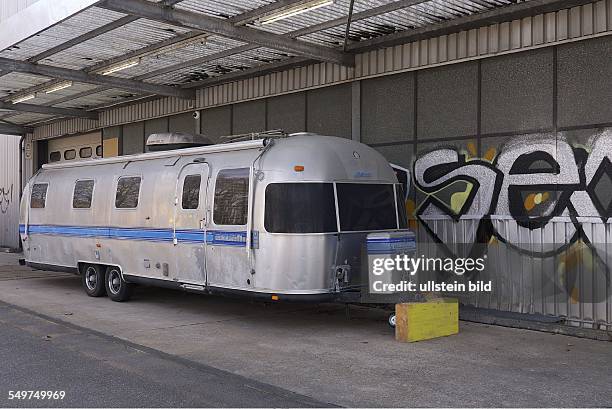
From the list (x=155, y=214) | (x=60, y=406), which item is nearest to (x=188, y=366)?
(x=60, y=406)

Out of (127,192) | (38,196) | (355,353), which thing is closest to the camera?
(355,353)

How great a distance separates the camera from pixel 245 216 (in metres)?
9.56

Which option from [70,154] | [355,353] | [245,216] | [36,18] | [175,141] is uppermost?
[36,18]

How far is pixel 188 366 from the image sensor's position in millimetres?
7512

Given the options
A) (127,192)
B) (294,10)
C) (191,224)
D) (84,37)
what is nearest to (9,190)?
(84,37)

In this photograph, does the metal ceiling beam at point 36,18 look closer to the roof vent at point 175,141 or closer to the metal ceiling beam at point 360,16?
the roof vent at point 175,141

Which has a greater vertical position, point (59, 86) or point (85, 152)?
point (59, 86)

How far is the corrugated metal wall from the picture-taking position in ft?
82.2

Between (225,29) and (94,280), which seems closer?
(225,29)

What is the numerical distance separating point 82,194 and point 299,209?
5.99 m

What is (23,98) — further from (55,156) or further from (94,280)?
(94,280)

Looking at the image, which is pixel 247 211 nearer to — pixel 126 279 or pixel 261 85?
pixel 126 279

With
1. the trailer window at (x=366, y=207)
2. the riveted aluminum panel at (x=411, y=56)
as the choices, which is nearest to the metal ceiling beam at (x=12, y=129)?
the riveted aluminum panel at (x=411, y=56)

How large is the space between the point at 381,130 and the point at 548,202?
3723 mm
